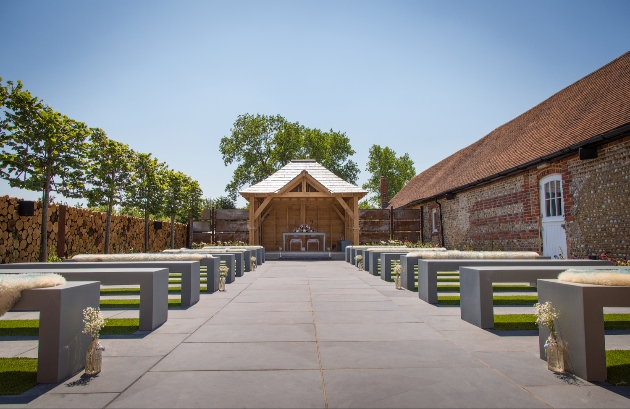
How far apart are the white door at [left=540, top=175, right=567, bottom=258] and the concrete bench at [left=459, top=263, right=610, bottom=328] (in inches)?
311

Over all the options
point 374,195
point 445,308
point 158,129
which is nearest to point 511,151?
point 445,308

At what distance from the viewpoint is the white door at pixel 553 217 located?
13.6 m

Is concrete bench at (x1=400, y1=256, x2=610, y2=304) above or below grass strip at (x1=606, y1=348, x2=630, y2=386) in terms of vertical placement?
above

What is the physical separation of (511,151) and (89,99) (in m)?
16.1

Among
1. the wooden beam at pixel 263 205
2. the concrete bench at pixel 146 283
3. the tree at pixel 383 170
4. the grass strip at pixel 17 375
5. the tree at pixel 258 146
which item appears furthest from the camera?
the tree at pixel 383 170

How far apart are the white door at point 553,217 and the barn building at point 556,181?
32 mm

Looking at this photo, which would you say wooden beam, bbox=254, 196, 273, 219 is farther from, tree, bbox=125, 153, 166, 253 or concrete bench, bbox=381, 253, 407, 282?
concrete bench, bbox=381, 253, 407, 282

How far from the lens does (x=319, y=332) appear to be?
5.68 m

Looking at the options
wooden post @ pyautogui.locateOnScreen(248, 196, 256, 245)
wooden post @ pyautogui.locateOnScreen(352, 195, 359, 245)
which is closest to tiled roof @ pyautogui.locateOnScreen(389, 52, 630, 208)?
wooden post @ pyautogui.locateOnScreen(352, 195, 359, 245)

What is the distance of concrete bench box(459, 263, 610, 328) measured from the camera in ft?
19.6

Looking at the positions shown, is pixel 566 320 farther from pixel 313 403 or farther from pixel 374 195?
pixel 374 195

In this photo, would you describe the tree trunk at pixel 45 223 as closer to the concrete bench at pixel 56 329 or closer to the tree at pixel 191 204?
the concrete bench at pixel 56 329

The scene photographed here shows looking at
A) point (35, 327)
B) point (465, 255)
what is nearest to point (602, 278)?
point (465, 255)

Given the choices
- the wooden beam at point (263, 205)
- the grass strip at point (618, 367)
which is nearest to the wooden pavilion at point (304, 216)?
the wooden beam at point (263, 205)
